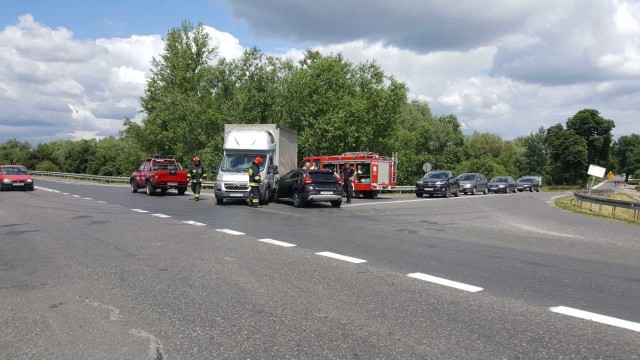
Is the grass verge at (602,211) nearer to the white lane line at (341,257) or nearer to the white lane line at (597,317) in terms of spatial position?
the white lane line at (341,257)

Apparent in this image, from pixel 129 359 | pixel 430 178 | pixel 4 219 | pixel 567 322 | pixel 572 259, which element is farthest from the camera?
pixel 430 178

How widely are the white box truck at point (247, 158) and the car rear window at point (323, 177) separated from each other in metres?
1.84

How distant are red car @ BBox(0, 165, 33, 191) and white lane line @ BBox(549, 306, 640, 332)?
32228 mm

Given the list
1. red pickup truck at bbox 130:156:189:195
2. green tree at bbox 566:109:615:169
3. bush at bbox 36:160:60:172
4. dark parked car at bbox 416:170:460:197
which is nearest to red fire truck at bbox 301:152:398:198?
dark parked car at bbox 416:170:460:197

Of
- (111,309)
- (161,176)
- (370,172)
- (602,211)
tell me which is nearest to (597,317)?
(111,309)

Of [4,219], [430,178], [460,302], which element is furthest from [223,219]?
[430,178]

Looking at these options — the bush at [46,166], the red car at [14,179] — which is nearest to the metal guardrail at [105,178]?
the red car at [14,179]

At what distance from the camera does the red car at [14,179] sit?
1185 inches

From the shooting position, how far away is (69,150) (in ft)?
350

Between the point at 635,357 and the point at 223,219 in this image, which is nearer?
the point at 635,357

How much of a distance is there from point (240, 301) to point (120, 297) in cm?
136

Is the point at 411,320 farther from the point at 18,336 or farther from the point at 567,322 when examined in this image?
the point at 18,336

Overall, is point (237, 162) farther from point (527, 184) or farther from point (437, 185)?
point (527, 184)

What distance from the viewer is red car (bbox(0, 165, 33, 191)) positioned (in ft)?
98.8
